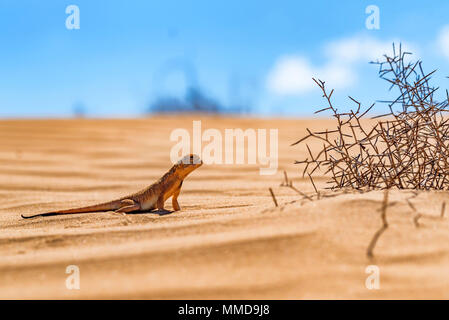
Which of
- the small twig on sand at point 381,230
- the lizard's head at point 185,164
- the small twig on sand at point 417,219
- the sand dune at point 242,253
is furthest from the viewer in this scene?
the lizard's head at point 185,164

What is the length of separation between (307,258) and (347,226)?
256 millimetres

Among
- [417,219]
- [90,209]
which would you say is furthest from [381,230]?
[90,209]

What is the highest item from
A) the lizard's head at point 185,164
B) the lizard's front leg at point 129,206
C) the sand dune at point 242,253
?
the lizard's head at point 185,164

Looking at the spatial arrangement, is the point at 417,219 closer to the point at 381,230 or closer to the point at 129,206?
the point at 381,230

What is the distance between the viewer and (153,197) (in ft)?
11.4

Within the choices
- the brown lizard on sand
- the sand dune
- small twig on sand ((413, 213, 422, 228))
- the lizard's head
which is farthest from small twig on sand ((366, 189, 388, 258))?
the lizard's head

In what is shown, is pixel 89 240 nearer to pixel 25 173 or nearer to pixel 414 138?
pixel 414 138

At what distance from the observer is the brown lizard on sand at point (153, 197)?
10.8 feet

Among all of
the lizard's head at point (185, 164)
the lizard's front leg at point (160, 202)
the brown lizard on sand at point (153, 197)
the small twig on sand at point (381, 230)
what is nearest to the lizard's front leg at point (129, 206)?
the brown lizard on sand at point (153, 197)

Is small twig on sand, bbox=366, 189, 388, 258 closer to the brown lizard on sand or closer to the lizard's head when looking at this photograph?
the brown lizard on sand

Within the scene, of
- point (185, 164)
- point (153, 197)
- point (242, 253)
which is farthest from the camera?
point (185, 164)

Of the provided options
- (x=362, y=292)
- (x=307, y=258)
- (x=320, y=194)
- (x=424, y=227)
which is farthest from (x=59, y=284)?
(x=424, y=227)

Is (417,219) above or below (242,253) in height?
above

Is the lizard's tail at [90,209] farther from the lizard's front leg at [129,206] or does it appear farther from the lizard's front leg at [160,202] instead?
the lizard's front leg at [160,202]
